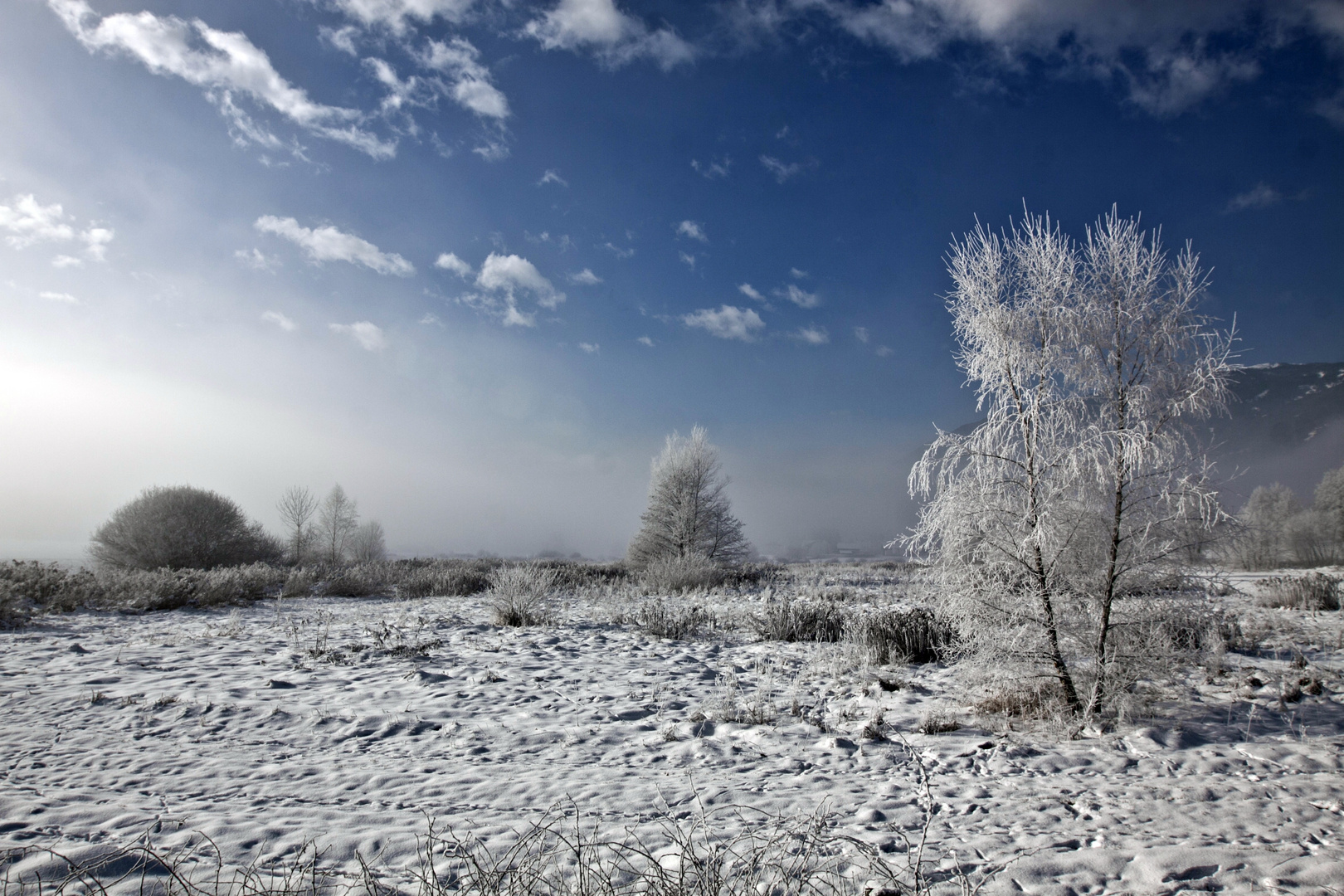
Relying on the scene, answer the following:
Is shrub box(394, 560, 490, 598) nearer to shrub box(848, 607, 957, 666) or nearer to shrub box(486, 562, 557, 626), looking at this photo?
shrub box(486, 562, 557, 626)

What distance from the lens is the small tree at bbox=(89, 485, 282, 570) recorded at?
63.6ft

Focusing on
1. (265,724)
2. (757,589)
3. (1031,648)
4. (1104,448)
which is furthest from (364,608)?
(1104,448)

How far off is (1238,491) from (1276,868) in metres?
3.19

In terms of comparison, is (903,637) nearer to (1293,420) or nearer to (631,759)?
(631,759)

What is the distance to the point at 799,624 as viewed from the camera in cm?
962

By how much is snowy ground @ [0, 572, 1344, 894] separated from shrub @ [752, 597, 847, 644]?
5.39 feet

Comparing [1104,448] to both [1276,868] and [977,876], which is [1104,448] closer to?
[1276,868]

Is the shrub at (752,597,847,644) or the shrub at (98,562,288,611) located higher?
the shrub at (98,562,288,611)

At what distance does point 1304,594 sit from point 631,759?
1516 centimetres

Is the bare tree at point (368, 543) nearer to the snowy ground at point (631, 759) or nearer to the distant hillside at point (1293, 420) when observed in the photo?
the snowy ground at point (631, 759)

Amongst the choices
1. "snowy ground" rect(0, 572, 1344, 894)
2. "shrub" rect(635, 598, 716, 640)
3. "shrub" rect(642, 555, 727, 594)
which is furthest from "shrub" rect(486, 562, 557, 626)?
"shrub" rect(642, 555, 727, 594)

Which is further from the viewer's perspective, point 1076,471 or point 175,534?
point 175,534

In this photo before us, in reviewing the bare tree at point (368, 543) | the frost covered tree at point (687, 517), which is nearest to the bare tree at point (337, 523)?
the bare tree at point (368, 543)

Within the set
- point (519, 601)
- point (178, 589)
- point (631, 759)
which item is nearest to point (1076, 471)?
point (631, 759)
